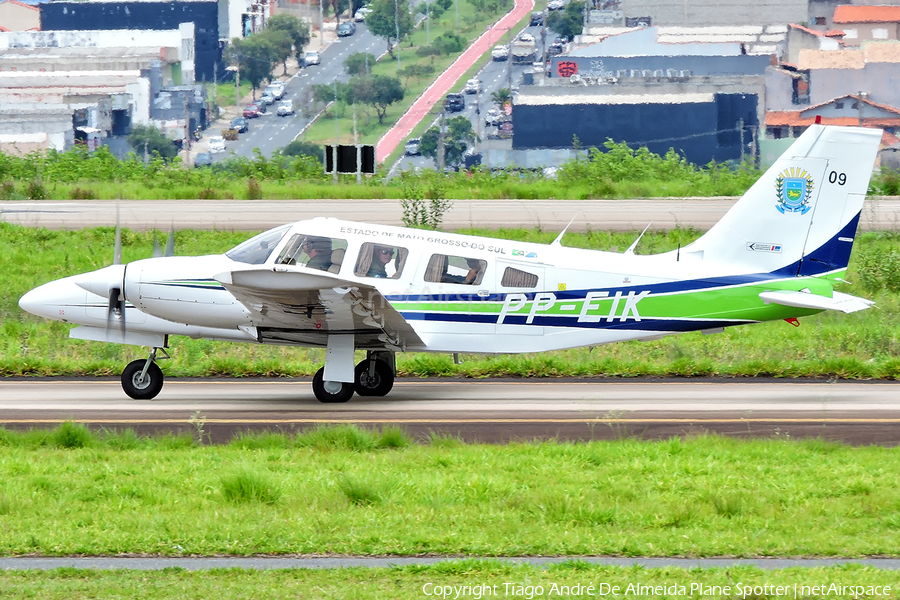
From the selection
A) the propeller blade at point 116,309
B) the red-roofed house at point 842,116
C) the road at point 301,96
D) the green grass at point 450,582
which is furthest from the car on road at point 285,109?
the green grass at point 450,582

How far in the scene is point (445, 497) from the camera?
9961mm

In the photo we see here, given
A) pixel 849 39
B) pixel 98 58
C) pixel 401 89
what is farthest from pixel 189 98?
pixel 849 39

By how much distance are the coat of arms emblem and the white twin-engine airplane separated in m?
0.01

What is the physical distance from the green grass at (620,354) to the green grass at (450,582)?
10.1 metres

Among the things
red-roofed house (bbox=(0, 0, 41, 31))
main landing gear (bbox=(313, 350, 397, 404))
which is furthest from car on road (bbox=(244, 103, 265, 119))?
main landing gear (bbox=(313, 350, 397, 404))

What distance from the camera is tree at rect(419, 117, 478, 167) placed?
3698 inches

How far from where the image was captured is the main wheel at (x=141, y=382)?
15688 mm

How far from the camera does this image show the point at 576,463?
1141cm

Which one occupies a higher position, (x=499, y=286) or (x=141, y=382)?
(x=499, y=286)

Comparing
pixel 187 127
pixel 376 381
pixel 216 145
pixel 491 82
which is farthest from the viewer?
pixel 491 82

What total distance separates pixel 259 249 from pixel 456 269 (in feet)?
8.50

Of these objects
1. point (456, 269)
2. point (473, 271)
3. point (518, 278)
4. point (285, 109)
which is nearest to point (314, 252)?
point (456, 269)

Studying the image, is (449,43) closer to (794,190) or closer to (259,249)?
(794,190)

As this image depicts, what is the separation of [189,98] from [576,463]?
373 ft
